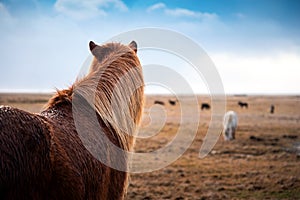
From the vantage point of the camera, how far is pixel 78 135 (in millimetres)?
2160

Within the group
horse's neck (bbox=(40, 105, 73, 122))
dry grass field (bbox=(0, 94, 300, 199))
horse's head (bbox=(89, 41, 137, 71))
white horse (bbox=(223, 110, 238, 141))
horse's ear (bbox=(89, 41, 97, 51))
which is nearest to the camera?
horse's neck (bbox=(40, 105, 73, 122))

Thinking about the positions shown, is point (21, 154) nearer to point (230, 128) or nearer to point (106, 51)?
point (106, 51)

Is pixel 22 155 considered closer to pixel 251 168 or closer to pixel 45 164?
pixel 45 164

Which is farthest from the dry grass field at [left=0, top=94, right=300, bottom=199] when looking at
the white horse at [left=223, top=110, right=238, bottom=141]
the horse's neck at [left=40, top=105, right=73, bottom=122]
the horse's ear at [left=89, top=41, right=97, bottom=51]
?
the horse's neck at [left=40, top=105, right=73, bottom=122]

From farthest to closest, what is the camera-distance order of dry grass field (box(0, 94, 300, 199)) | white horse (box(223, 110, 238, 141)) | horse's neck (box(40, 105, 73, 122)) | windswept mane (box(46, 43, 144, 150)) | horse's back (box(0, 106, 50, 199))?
white horse (box(223, 110, 238, 141)), dry grass field (box(0, 94, 300, 199)), windswept mane (box(46, 43, 144, 150)), horse's neck (box(40, 105, 73, 122)), horse's back (box(0, 106, 50, 199))

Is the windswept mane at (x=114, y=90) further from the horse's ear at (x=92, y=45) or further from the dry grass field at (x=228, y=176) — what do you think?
the dry grass field at (x=228, y=176)

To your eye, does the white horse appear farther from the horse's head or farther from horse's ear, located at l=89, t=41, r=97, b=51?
horse's ear, located at l=89, t=41, r=97, b=51

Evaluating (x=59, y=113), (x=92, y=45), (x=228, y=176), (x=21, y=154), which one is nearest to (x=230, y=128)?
A: (x=228, y=176)

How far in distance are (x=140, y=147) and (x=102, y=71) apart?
1284 cm

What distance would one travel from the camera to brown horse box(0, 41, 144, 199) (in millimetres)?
1592

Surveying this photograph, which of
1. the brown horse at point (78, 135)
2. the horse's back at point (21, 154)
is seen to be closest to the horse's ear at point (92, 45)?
the brown horse at point (78, 135)

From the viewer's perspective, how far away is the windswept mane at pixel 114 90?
2.51 m

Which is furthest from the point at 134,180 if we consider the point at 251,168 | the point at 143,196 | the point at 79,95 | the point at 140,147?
the point at 79,95

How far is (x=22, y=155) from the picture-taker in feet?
5.23
